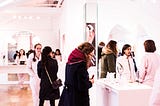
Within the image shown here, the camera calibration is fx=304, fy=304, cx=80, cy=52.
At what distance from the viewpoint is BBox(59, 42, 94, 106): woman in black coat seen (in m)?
3.93

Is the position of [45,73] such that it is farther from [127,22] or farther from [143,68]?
[127,22]

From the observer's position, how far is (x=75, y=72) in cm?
394

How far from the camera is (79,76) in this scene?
3.91 m

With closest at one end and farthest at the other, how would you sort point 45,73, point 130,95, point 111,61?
point 130,95 < point 45,73 < point 111,61

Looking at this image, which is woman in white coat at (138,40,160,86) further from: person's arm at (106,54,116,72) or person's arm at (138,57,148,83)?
person's arm at (106,54,116,72)

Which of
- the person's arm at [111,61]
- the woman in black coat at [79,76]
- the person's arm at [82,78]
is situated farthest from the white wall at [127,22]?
the person's arm at [82,78]

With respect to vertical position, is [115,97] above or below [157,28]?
below

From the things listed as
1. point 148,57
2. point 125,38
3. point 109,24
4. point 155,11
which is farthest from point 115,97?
point 125,38

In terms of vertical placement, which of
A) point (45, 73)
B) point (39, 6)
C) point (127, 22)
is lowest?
point (45, 73)

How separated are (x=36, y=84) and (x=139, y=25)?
17.8 ft

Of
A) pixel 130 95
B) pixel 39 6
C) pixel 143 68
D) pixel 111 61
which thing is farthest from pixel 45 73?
pixel 39 6

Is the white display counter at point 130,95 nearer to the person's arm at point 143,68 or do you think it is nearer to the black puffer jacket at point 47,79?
the person's arm at point 143,68

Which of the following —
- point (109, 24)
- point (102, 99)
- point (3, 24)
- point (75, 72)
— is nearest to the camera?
point (75, 72)

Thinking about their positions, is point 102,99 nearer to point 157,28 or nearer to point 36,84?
point 36,84
